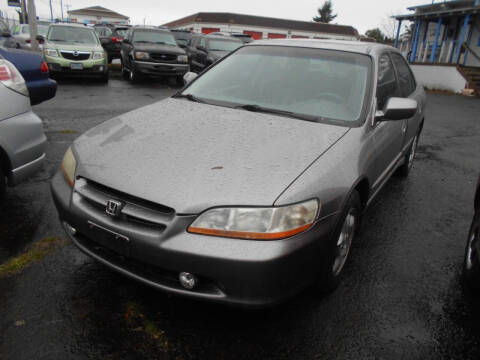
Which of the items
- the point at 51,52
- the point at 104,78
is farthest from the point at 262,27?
the point at 51,52

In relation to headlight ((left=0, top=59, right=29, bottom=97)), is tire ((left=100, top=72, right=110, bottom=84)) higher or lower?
lower

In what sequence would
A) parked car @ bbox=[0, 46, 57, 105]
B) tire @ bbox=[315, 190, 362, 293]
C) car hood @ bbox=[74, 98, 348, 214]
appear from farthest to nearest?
1. parked car @ bbox=[0, 46, 57, 105]
2. tire @ bbox=[315, 190, 362, 293]
3. car hood @ bbox=[74, 98, 348, 214]

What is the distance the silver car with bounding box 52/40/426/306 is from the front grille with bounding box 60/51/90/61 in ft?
30.8

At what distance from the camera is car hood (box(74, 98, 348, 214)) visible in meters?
1.98

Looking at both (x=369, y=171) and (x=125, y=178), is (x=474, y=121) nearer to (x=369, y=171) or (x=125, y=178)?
(x=369, y=171)

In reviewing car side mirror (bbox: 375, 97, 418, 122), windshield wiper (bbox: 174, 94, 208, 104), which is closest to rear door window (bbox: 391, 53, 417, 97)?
car side mirror (bbox: 375, 97, 418, 122)

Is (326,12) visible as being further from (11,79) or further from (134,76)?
(11,79)

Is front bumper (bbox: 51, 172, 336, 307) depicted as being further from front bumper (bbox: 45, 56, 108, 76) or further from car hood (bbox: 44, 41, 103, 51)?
car hood (bbox: 44, 41, 103, 51)

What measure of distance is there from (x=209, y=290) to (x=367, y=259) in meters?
1.59

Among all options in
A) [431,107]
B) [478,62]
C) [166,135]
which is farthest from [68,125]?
[478,62]

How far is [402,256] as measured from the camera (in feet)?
10.4

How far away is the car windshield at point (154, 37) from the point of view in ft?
42.5

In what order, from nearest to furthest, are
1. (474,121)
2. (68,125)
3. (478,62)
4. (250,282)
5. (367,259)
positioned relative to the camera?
(250,282), (367,259), (68,125), (474,121), (478,62)

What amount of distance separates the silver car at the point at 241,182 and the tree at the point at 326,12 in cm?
7622
